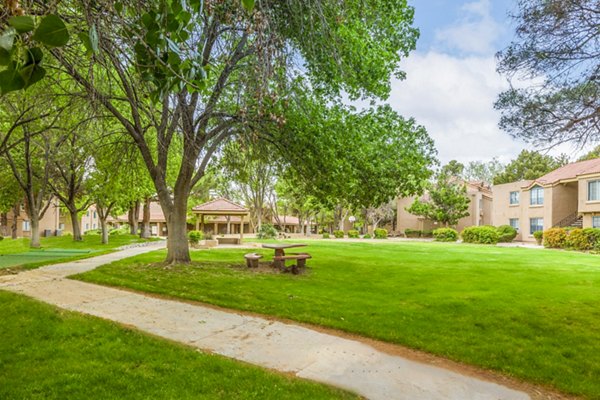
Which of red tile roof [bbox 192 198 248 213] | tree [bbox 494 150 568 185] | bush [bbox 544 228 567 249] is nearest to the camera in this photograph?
bush [bbox 544 228 567 249]

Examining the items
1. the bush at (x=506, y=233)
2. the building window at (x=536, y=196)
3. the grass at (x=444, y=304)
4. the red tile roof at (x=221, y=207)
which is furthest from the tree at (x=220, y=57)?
the building window at (x=536, y=196)

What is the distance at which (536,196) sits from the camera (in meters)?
34.7

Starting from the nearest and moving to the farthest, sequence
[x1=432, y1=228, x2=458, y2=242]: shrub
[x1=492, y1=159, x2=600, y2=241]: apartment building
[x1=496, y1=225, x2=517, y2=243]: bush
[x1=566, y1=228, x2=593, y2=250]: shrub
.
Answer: [x1=566, y1=228, x2=593, y2=250]: shrub
[x1=492, y1=159, x2=600, y2=241]: apartment building
[x1=496, y1=225, x2=517, y2=243]: bush
[x1=432, y1=228, x2=458, y2=242]: shrub

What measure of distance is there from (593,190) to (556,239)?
5.98 metres

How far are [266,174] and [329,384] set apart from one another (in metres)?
10.1

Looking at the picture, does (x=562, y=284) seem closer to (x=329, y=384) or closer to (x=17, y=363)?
(x=329, y=384)

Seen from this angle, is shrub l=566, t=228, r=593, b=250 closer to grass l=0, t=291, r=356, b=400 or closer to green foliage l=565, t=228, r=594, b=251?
green foliage l=565, t=228, r=594, b=251

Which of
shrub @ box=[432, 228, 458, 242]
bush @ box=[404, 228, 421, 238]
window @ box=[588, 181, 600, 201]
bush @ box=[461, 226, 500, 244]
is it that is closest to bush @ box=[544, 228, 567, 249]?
window @ box=[588, 181, 600, 201]

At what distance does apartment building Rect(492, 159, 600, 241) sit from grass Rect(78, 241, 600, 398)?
779 inches

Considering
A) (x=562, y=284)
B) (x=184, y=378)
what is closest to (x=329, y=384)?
(x=184, y=378)

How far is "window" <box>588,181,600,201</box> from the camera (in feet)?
94.0

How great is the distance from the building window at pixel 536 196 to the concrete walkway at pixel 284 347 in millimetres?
35348

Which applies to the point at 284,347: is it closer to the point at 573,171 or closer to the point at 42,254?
the point at 42,254

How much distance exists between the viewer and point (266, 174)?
13742 millimetres
